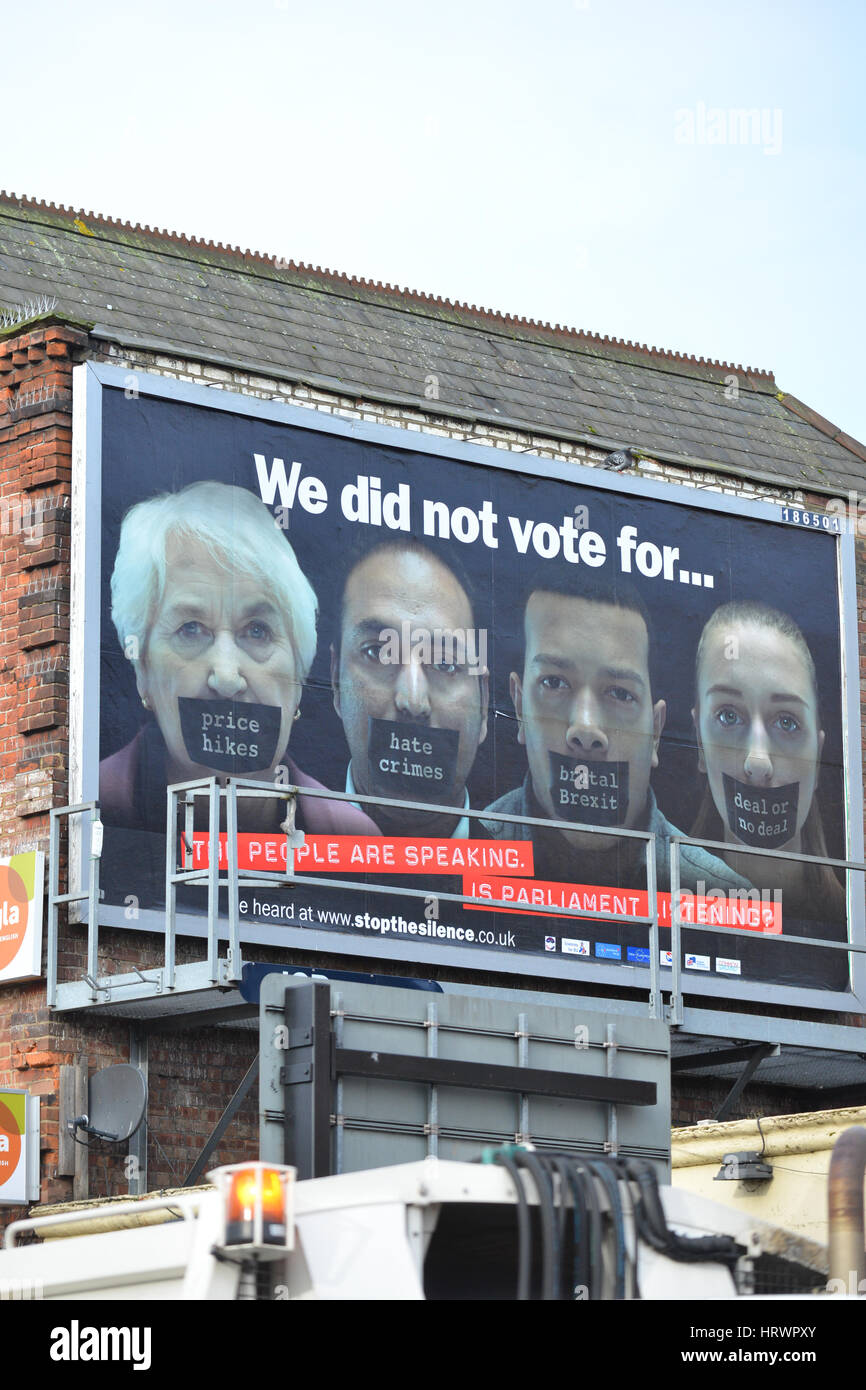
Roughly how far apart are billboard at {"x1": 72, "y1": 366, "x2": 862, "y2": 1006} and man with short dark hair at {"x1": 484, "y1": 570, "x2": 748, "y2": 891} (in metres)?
0.03

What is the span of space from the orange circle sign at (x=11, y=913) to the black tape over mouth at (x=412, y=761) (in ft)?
9.66

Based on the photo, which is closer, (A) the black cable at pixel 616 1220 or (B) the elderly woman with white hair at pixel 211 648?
(A) the black cable at pixel 616 1220

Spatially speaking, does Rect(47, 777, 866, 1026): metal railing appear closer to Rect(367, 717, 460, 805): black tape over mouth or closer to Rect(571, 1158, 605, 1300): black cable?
Rect(367, 717, 460, 805): black tape over mouth

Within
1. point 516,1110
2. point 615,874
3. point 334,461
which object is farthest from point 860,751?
point 516,1110

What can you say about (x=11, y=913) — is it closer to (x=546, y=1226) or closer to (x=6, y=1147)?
(x=6, y=1147)

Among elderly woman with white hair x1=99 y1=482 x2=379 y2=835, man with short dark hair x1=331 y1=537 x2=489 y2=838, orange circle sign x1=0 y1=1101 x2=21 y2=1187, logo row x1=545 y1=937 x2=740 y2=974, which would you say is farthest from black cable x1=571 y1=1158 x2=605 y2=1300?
logo row x1=545 y1=937 x2=740 y2=974

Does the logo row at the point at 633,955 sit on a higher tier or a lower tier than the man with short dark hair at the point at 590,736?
lower

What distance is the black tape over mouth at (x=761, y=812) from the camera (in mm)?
19281

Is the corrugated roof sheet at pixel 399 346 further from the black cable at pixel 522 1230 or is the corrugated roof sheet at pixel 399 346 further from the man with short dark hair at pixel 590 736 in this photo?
the black cable at pixel 522 1230

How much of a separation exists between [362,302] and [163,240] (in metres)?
2.10

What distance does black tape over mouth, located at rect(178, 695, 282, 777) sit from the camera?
16.3 m

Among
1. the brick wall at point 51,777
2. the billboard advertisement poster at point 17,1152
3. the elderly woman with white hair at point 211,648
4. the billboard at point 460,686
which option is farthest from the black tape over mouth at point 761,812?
the billboard advertisement poster at point 17,1152
